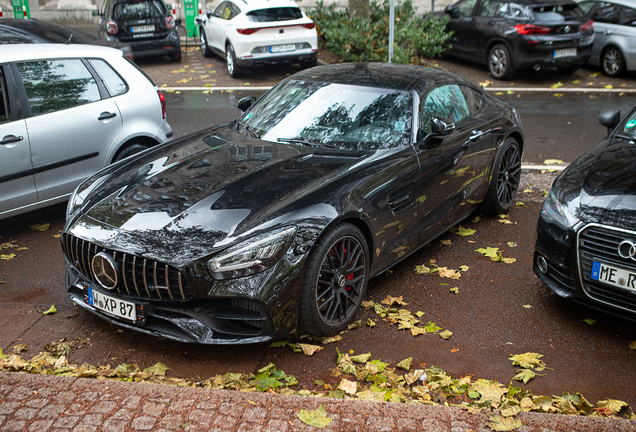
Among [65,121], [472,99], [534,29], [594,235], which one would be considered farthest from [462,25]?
[594,235]

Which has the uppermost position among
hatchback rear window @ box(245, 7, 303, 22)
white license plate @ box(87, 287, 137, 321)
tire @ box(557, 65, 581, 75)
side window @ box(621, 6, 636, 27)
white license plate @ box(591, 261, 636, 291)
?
hatchback rear window @ box(245, 7, 303, 22)

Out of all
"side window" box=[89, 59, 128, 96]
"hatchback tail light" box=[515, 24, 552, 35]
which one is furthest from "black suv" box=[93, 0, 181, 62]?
"side window" box=[89, 59, 128, 96]

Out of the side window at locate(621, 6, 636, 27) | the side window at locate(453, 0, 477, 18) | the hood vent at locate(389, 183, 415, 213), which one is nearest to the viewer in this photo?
the hood vent at locate(389, 183, 415, 213)

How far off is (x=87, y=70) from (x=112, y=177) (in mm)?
2052

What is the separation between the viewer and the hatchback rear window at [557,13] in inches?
466

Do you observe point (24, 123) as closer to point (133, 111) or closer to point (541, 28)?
point (133, 111)

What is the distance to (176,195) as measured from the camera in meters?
4.01

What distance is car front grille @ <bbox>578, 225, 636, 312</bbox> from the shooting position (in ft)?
12.2

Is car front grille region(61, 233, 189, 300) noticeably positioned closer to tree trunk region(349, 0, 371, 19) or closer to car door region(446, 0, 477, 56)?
car door region(446, 0, 477, 56)

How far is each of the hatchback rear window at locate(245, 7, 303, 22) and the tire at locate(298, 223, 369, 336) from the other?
376 inches

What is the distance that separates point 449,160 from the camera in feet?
16.4

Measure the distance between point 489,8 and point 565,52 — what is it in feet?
6.53

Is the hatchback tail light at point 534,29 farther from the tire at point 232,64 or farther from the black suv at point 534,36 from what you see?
the tire at point 232,64

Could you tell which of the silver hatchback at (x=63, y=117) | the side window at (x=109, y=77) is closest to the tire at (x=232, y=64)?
the silver hatchback at (x=63, y=117)
